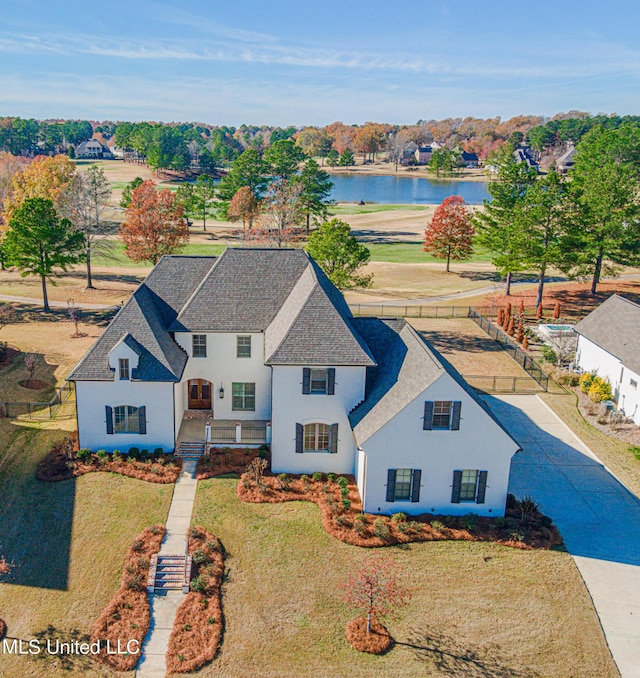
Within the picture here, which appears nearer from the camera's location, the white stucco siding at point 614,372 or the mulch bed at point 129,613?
the mulch bed at point 129,613

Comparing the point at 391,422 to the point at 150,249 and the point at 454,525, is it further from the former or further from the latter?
the point at 150,249

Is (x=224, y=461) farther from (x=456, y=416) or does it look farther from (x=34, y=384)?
(x=34, y=384)

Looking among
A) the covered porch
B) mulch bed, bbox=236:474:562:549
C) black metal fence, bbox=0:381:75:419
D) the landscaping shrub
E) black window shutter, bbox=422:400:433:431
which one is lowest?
mulch bed, bbox=236:474:562:549

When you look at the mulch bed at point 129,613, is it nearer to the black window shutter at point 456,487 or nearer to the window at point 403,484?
the window at point 403,484

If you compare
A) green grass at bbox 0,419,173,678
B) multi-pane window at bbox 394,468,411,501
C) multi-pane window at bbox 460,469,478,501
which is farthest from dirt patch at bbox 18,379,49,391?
multi-pane window at bbox 460,469,478,501

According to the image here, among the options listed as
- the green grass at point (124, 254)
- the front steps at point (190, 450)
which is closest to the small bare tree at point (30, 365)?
the front steps at point (190, 450)

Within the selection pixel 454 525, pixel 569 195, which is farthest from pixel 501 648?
pixel 569 195

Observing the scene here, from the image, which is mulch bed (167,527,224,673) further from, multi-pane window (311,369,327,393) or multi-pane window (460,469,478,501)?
multi-pane window (460,469,478,501)
